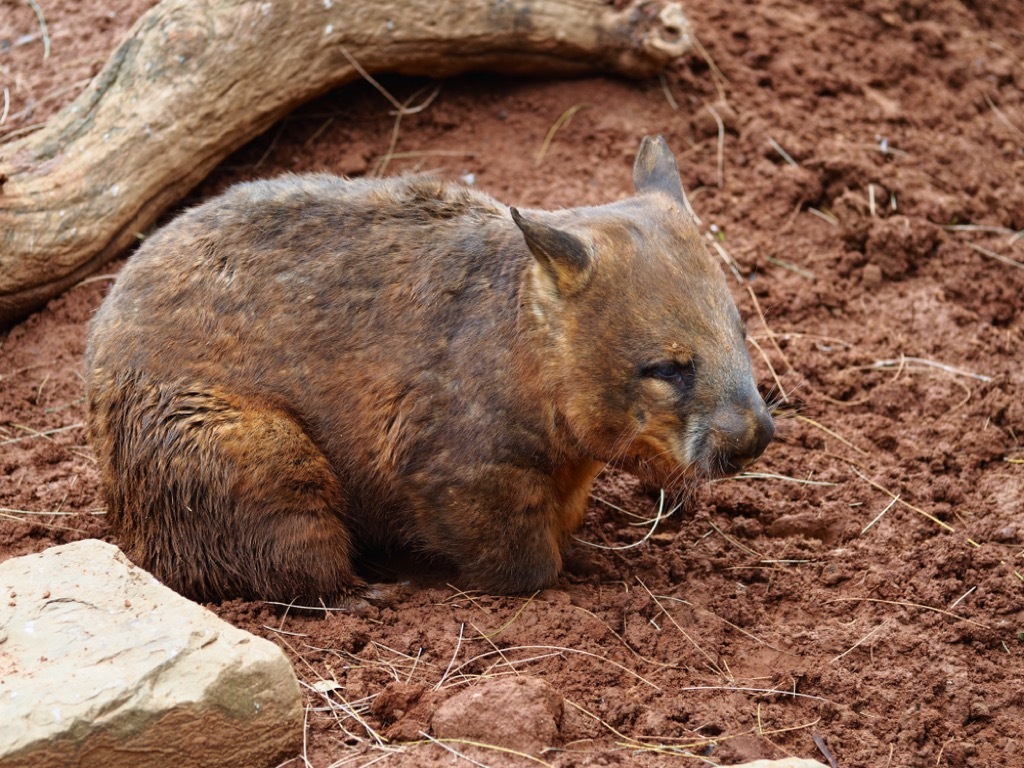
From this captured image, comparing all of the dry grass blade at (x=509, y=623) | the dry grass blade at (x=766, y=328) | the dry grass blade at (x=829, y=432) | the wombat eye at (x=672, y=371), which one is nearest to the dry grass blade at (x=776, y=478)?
the dry grass blade at (x=829, y=432)

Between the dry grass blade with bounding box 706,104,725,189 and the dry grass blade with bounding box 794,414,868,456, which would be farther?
the dry grass blade with bounding box 706,104,725,189

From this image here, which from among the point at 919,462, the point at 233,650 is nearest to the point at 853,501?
the point at 919,462

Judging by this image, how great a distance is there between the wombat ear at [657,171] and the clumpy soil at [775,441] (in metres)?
1.66

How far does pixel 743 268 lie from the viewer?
760 centimetres

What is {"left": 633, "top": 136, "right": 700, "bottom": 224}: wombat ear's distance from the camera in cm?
573

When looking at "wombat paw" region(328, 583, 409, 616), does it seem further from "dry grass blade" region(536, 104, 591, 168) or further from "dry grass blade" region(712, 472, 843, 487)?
"dry grass blade" region(536, 104, 591, 168)

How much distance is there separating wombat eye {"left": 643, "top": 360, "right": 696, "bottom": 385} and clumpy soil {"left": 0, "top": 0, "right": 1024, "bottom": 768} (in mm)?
1207

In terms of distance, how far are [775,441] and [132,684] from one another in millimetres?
3923

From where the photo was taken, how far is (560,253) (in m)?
4.97

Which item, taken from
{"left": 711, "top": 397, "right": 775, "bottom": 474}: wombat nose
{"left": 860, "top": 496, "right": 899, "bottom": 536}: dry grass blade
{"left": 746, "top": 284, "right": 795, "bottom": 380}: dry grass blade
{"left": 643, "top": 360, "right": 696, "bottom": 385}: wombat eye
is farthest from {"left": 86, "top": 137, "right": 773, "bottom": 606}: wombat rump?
{"left": 746, "top": 284, "right": 795, "bottom": 380}: dry grass blade

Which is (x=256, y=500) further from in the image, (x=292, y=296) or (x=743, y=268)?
(x=743, y=268)

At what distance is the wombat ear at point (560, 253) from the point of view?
4.91 meters

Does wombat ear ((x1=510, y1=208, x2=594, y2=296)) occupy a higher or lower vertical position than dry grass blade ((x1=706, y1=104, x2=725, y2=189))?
higher

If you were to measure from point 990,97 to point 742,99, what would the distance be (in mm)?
2044
